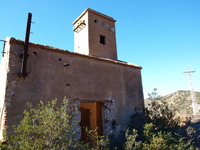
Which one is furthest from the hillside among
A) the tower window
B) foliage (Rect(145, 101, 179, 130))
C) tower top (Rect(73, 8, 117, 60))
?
the tower window

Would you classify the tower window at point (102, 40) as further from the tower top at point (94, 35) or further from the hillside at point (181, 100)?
the hillside at point (181, 100)

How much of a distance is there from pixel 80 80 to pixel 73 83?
453mm

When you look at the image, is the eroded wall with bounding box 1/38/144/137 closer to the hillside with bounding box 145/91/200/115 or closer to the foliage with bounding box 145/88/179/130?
the foliage with bounding box 145/88/179/130

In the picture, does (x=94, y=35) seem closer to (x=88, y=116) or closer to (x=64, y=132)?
(x=88, y=116)

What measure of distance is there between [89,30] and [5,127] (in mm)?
8533

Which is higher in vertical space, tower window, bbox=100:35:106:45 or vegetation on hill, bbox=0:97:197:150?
tower window, bbox=100:35:106:45

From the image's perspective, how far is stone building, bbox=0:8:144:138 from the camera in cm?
683

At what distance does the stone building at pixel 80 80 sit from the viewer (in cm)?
683

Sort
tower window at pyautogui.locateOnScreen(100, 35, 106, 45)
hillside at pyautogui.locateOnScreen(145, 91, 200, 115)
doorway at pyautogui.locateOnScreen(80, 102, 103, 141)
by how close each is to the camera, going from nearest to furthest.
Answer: doorway at pyautogui.locateOnScreen(80, 102, 103, 141) → tower window at pyautogui.locateOnScreen(100, 35, 106, 45) → hillside at pyautogui.locateOnScreen(145, 91, 200, 115)

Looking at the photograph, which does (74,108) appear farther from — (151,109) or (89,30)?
(89,30)

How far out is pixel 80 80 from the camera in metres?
8.60

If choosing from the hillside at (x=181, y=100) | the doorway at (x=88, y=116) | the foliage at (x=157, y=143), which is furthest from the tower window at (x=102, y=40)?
the hillside at (x=181, y=100)

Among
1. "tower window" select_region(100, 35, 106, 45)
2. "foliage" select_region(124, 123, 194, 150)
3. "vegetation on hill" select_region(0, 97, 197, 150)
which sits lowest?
"foliage" select_region(124, 123, 194, 150)

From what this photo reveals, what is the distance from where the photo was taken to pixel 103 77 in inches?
376
